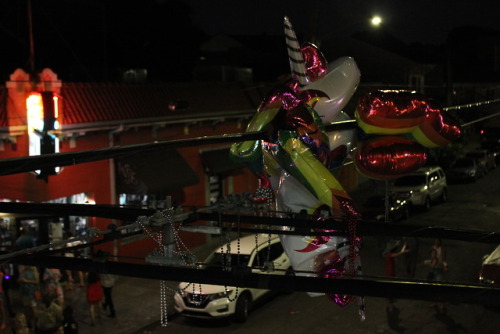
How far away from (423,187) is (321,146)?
2079 cm

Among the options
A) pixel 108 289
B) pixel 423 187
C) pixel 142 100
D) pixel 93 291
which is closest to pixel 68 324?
pixel 93 291

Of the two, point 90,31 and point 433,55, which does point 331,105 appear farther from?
point 433,55

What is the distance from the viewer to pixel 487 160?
35.1m

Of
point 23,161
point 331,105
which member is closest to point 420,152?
point 331,105

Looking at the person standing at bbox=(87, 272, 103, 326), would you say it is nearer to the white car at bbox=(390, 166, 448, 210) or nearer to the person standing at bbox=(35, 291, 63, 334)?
the person standing at bbox=(35, 291, 63, 334)

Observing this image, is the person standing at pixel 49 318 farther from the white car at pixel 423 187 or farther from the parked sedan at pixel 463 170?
the parked sedan at pixel 463 170

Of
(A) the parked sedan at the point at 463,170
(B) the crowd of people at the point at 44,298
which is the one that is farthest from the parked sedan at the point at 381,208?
(A) the parked sedan at the point at 463,170

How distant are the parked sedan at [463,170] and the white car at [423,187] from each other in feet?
18.1

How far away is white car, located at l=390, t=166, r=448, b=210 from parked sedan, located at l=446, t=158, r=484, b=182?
5508 millimetres

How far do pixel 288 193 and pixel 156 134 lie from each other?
14382 millimetres

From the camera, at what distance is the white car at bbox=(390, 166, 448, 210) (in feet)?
79.0

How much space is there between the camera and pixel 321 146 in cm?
486

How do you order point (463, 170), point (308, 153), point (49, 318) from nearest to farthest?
point (308, 153) < point (49, 318) < point (463, 170)

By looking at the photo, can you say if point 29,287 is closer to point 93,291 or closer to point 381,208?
point 93,291
